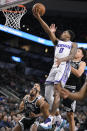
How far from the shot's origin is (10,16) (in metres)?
8.09

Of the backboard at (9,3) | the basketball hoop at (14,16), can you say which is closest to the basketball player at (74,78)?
the backboard at (9,3)

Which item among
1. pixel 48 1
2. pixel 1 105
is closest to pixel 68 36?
pixel 1 105

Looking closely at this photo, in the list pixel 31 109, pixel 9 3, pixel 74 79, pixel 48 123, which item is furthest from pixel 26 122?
pixel 9 3

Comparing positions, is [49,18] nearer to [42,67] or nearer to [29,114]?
[42,67]

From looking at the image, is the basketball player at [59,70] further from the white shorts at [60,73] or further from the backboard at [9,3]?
the backboard at [9,3]

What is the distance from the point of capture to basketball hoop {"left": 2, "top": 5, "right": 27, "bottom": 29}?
7644 millimetres

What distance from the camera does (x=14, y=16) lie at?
782 cm

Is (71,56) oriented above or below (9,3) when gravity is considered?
below

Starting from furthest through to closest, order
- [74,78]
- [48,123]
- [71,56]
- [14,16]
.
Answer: [14,16], [74,78], [48,123], [71,56]

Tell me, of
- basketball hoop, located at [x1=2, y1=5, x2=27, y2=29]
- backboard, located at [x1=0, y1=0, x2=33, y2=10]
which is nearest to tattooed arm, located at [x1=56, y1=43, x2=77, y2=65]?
backboard, located at [x1=0, y1=0, x2=33, y2=10]

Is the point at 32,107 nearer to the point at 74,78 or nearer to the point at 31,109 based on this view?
the point at 31,109

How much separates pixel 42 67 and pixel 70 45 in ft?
45.2

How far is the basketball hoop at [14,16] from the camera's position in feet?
25.1

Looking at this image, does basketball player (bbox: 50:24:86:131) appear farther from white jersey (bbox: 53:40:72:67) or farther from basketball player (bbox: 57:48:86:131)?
white jersey (bbox: 53:40:72:67)
